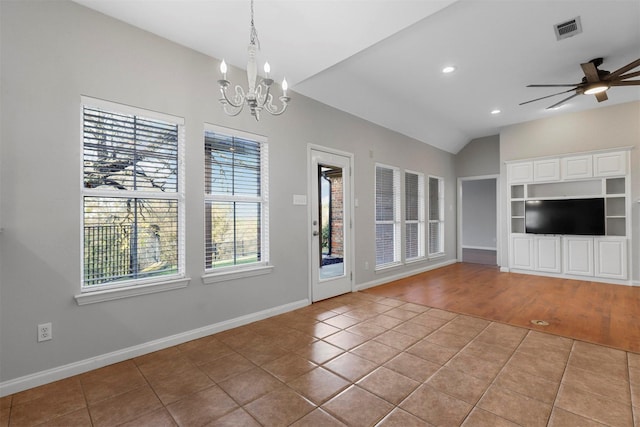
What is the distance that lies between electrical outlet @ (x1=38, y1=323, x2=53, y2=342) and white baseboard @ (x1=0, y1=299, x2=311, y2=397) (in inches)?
9.4

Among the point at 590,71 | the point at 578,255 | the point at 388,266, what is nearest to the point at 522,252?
the point at 578,255

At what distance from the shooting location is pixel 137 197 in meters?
2.57

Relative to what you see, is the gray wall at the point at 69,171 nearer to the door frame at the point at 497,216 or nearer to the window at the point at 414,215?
the window at the point at 414,215

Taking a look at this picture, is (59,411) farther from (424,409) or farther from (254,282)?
(424,409)

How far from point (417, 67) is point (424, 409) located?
369 cm

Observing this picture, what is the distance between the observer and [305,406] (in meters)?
1.85

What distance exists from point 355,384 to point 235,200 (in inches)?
85.3

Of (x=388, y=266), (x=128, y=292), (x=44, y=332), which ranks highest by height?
(x=128, y=292)

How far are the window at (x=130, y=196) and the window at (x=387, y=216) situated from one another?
11.4 ft

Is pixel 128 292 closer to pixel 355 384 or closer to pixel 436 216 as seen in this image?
Answer: pixel 355 384

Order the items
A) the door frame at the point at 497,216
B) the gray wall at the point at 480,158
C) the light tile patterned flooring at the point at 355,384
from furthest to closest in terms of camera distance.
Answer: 1. the gray wall at the point at 480,158
2. the door frame at the point at 497,216
3. the light tile patterned flooring at the point at 355,384

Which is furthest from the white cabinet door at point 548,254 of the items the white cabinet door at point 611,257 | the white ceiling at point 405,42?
the white ceiling at point 405,42

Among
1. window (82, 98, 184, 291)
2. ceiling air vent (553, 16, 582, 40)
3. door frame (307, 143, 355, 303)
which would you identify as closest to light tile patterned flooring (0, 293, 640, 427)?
window (82, 98, 184, 291)

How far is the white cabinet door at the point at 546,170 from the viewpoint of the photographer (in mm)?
5590
